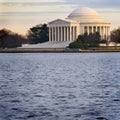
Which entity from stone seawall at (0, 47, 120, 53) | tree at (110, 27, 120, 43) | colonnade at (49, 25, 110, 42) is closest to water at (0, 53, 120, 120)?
stone seawall at (0, 47, 120, 53)

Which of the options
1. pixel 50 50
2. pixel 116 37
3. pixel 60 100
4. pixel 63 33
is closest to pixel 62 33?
pixel 63 33

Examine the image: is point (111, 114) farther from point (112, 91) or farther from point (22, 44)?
point (22, 44)

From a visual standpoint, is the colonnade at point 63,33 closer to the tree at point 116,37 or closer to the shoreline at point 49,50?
the tree at point 116,37

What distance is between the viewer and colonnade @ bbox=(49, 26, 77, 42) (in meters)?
195

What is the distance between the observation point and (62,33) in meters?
198

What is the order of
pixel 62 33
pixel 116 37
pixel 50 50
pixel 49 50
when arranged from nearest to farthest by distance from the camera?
pixel 50 50, pixel 49 50, pixel 116 37, pixel 62 33

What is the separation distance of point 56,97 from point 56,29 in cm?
16173

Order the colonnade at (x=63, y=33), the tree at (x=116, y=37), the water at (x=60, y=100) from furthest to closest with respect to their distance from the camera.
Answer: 1. the colonnade at (x=63, y=33)
2. the tree at (x=116, y=37)
3. the water at (x=60, y=100)

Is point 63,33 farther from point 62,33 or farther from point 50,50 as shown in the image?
point 50,50

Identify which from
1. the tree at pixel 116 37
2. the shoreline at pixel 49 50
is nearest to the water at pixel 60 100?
the shoreline at pixel 49 50

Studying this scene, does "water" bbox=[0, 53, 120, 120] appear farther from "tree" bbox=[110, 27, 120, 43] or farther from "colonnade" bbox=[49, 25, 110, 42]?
"colonnade" bbox=[49, 25, 110, 42]

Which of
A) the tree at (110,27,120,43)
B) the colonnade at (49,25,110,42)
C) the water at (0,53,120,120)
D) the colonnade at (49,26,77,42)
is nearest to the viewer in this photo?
the water at (0,53,120,120)

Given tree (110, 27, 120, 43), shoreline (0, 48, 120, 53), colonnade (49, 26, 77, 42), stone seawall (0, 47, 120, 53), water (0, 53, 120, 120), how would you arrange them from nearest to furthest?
1. water (0, 53, 120, 120)
2. shoreline (0, 48, 120, 53)
3. stone seawall (0, 47, 120, 53)
4. tree (110, 27, 120, 43)
5. colonnade (49, 26, 77, 42)

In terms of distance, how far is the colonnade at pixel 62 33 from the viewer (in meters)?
195
